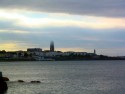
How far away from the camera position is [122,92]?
60.0 meters

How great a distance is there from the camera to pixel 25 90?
63.5 m

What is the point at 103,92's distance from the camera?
60.1m

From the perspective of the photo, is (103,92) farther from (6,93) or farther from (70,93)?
(6,93)

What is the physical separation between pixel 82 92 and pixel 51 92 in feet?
14.4

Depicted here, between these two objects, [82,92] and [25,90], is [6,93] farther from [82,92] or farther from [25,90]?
[82,92]

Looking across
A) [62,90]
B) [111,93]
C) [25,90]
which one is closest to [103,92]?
[111,93]

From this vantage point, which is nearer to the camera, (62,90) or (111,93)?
(111,93)

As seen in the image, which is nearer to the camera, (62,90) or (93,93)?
(93,93)

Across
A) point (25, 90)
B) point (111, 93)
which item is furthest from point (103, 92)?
point (25, 90)

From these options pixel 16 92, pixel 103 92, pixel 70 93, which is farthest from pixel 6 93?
pixel 103 92

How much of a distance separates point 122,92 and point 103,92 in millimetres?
2646

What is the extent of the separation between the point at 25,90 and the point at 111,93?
13022 mm

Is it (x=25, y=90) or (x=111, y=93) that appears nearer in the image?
(x=111, y=93)

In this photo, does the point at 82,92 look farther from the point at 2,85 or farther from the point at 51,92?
the point at 2,85
